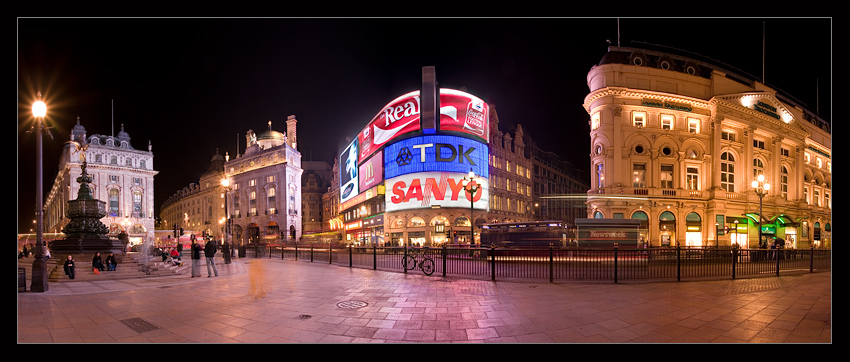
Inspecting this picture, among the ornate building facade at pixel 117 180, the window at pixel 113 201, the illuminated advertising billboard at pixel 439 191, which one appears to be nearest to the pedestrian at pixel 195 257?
the illuminated advertising billboard at pixel 439 191

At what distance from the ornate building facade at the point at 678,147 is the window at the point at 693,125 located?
0.08 metres

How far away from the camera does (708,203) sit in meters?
37.3

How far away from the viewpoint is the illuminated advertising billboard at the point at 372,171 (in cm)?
5319

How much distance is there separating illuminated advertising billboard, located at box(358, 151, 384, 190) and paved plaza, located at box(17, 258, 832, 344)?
41244 mm

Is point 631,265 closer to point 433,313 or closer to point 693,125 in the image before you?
point 433,313

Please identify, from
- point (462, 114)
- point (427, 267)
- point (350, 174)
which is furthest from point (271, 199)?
point (427, 267)

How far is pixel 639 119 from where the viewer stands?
3653cm

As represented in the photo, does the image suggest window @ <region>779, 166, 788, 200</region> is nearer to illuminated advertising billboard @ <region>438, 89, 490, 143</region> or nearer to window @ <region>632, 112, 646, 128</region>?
window @ <region>632, 112, 646, 128</region>

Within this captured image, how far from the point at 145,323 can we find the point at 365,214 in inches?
2098

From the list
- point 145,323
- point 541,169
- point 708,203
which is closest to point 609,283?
point 145,323

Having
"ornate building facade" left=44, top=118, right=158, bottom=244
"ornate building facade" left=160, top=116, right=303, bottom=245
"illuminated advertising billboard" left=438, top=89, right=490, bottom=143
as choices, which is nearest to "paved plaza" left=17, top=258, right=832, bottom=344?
"illuminated advertising billboard" left=438, top=89, right=490, bottom=143

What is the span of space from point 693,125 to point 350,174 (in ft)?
164

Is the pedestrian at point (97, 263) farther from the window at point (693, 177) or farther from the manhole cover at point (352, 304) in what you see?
the window at point (693, 177)

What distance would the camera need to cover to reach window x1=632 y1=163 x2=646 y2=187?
36.4 m
